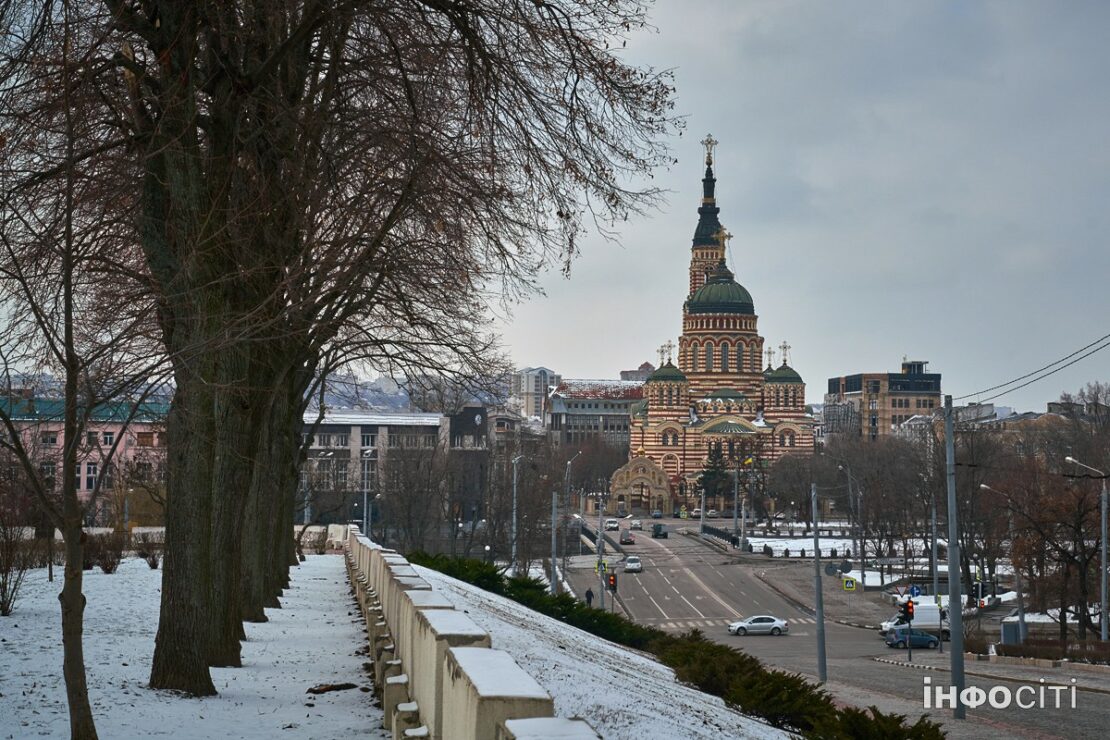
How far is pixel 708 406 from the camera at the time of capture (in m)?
158

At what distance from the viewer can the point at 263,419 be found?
15.1 m

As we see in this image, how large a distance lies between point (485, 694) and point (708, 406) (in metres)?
154

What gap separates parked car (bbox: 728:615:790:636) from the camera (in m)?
55.6

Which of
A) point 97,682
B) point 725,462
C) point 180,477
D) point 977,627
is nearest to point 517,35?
point 180,477

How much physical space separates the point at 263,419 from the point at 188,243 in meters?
4.14

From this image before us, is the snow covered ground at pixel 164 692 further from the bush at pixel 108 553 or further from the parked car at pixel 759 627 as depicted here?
the parked car at pixel 759 627

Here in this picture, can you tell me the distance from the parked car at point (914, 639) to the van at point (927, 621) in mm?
422

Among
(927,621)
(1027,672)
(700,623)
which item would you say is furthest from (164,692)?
(927,621)

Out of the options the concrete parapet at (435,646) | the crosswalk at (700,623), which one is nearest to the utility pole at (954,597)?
the concrete parapet at (435,646)

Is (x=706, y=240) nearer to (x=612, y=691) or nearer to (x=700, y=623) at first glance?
(x=700, y=623)

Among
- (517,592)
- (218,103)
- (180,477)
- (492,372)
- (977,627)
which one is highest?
(218,103)

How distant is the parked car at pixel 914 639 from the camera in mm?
49594

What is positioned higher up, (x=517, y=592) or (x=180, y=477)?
(x=180, y=477)

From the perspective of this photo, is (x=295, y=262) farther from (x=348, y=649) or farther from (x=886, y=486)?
(x=886, y=486)
